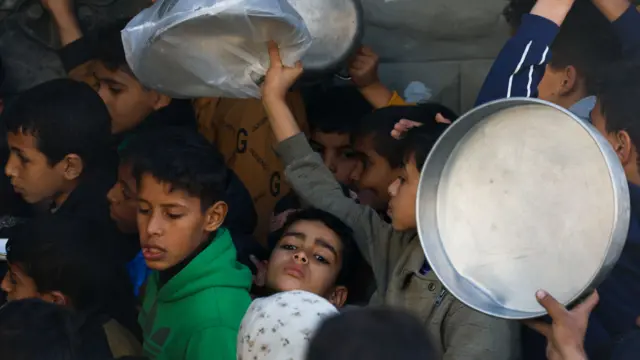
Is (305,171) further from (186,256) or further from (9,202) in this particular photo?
(9,202)

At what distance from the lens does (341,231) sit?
7.13ft

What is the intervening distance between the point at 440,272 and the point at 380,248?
406 mm

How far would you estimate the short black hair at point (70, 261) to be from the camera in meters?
2.10

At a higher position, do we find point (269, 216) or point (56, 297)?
point (56, 297)

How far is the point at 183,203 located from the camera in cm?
210

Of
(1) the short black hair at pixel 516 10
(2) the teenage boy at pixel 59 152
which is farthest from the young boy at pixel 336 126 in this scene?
(2) the teenage boy at pixel 59 152

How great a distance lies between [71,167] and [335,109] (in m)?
0.67

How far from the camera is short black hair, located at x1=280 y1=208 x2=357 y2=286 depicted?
217 centimetres

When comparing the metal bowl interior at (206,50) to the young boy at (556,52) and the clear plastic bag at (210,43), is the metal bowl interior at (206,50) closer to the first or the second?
the clear plastic bag at (210,43)

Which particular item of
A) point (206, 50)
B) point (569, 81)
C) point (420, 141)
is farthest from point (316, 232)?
point (569, 81)

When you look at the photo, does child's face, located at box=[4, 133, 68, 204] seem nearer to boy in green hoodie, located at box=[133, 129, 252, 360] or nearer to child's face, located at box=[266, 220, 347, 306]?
boy in green hoodie, located at box=[133, 129, 252, 360]

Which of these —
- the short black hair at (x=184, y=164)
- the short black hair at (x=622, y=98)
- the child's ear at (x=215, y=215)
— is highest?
the short black hair at (x=622, y=98)

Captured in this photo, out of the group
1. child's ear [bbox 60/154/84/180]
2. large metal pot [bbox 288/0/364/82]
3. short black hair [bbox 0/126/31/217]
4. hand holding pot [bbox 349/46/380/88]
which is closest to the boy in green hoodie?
large metal pot [bbox 288/0/364/82]

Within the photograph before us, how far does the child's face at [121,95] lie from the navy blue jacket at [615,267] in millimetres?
1014
